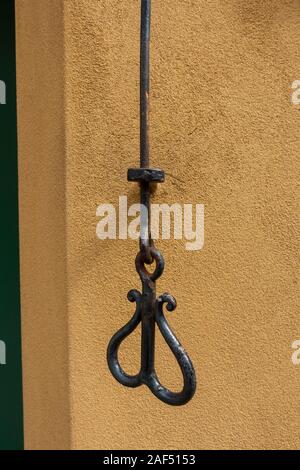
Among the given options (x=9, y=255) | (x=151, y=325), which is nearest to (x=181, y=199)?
(x=151, y=325)

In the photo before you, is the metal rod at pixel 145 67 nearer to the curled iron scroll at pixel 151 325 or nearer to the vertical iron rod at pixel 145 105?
the vertical iron rod at pixel 145 105

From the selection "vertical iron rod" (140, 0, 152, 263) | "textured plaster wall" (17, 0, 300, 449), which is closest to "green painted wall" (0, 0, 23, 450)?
"textured plaster wall" (17, 0, 300, 449)

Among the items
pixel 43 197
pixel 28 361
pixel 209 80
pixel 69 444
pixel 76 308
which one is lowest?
pixel 69 444

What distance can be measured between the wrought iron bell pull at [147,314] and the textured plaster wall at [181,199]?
0.90 ft

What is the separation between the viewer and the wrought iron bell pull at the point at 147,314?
719mm

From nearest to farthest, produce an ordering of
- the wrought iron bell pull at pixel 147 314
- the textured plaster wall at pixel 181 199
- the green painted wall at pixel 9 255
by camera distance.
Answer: the wrought iron bell pull at pixel 147 314 → the textured plaster wall at pixel 181 199 → the green painted wall at pixel 9 255

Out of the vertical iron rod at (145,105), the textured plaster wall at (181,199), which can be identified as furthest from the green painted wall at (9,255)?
the vertical iron rod at (145,105)

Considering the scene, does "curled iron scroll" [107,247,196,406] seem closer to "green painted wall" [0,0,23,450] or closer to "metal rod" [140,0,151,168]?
"metal rod" [140,0,151,168]

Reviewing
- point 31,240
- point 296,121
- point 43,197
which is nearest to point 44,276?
point 31,240

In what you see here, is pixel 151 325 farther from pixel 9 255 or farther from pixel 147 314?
pixel 9 255

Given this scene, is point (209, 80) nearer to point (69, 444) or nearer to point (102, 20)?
point (102, 20)

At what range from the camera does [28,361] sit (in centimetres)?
130

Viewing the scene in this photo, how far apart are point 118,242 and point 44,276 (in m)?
0.26

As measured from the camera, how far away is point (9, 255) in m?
1.42
